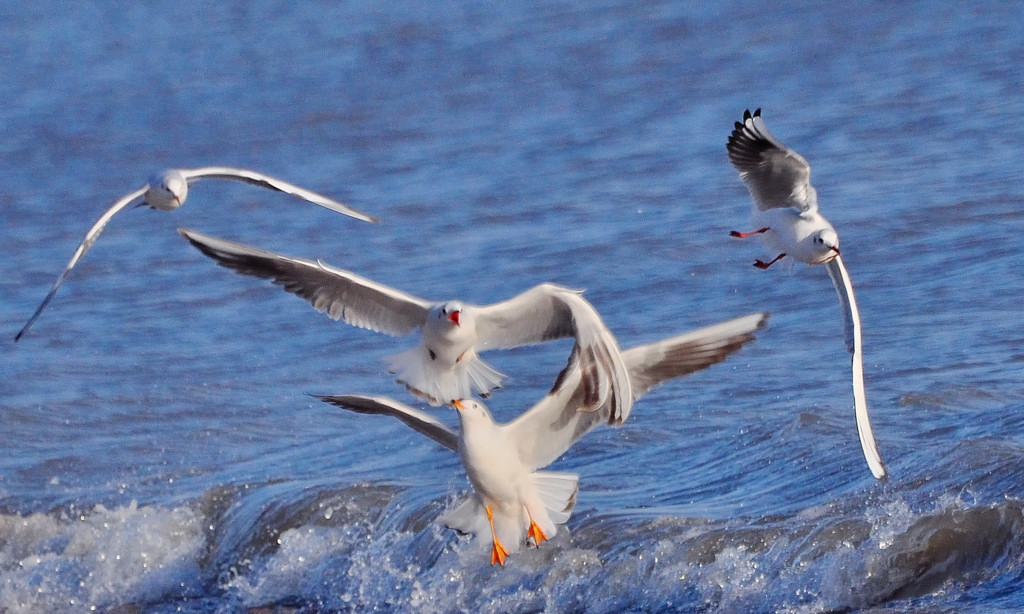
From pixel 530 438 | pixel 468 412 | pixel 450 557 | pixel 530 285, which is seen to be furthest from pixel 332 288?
pixel 530 285

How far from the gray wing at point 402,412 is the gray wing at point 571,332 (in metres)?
0.36

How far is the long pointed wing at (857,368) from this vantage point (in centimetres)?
605

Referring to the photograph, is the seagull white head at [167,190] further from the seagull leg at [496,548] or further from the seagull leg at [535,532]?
the seagull leg at [535,532]

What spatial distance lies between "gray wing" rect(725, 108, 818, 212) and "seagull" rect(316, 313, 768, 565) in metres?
0.61

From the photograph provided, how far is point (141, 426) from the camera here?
31.8 ft

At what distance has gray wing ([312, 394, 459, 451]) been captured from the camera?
6.41m

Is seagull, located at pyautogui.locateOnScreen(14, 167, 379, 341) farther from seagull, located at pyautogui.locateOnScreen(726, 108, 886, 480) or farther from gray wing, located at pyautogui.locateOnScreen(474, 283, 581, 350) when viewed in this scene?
seagull, located at pyautogui.locateOnScreen(726, 108, 886, 480)

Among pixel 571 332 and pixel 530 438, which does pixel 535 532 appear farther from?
pixel 571 332

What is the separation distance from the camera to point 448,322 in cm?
627

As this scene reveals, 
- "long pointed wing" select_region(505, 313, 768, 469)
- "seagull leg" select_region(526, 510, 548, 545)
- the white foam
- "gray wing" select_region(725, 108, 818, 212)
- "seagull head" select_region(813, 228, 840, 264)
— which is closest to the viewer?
"long pointed wing" select_region(505, 313, 768, 469)

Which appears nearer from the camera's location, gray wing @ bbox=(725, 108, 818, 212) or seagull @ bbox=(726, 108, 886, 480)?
seagull @ bbox=(726, 108, 886, 480)

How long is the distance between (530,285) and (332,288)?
4684 millimetres

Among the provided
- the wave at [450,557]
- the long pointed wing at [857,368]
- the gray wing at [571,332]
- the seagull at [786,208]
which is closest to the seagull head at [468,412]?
the gray wing at [571,332]

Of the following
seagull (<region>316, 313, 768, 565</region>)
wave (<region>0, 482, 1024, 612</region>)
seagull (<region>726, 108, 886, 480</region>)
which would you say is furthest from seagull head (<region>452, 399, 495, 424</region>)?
seagull (<region>726, 108, 886, 480</region>)
